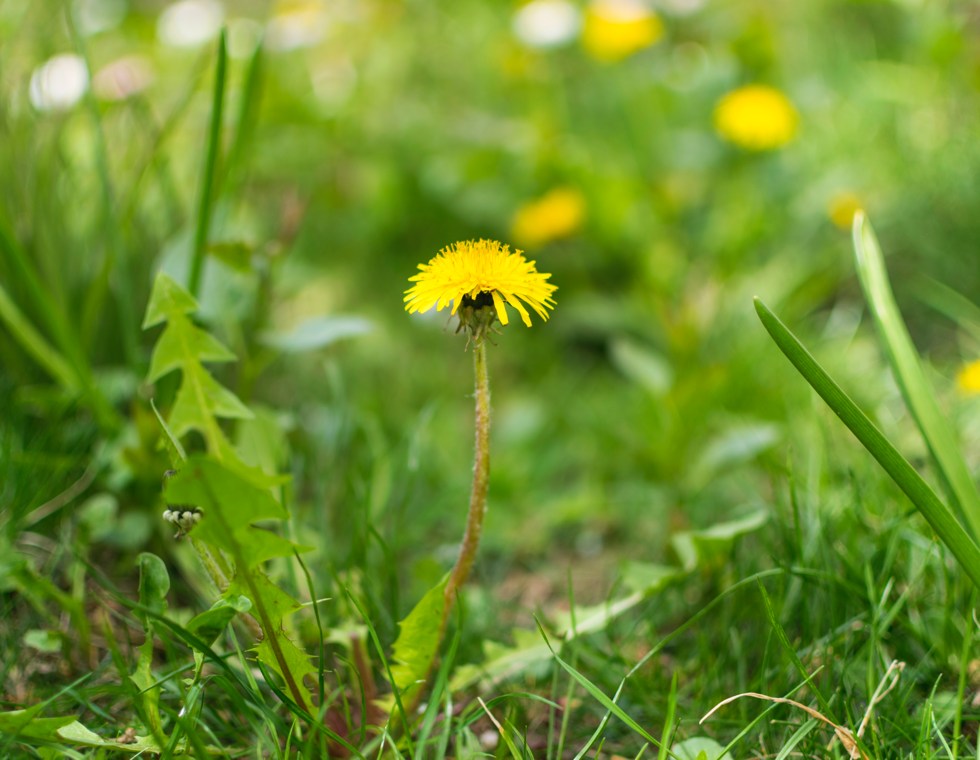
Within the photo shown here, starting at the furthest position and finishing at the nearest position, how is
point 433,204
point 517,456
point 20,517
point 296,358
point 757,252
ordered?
point 433,204 < point 757,252 < point 296,358 < point 517,456 < point 20,517

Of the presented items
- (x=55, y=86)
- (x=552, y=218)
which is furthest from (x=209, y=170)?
(x=552, y=218)

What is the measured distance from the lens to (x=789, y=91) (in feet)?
9.82

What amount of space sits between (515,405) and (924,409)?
1217 millimetres

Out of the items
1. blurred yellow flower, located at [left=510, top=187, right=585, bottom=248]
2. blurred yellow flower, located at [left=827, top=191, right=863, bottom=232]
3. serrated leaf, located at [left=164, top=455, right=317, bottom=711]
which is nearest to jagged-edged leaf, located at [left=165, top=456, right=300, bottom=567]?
serrated leaf, located at [left=164, top=455, right=317, bottom=711]

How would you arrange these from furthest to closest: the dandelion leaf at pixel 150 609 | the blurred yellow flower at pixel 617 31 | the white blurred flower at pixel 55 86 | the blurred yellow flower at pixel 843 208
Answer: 1. the blurred yellow flower at pixel 617 31
2. the blurred yellow flower at pixel 843 208
3. the white blurred flower at pixel 55 86
4. the dandelion leaf at pixel 150 609

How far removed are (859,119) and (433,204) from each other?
4.57 feet

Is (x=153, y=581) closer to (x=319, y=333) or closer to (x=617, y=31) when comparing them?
(x=319, y=333)

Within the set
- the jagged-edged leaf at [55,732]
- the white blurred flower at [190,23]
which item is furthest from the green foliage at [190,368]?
the white blurred flower at [190,23]

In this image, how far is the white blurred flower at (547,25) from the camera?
2.93 meters

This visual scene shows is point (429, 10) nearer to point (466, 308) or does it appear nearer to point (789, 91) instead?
point (789, 91)

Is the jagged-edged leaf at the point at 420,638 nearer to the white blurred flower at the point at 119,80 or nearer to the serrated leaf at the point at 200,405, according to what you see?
the serrated leaf at the point at 200,405

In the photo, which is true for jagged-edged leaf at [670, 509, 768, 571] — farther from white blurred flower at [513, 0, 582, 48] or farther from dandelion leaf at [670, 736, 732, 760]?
white blurred flower at [513, 0, 582, 48]

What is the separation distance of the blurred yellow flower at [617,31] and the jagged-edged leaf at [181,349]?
2.15 m

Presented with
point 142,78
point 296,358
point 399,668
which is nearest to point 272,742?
point 399,668
